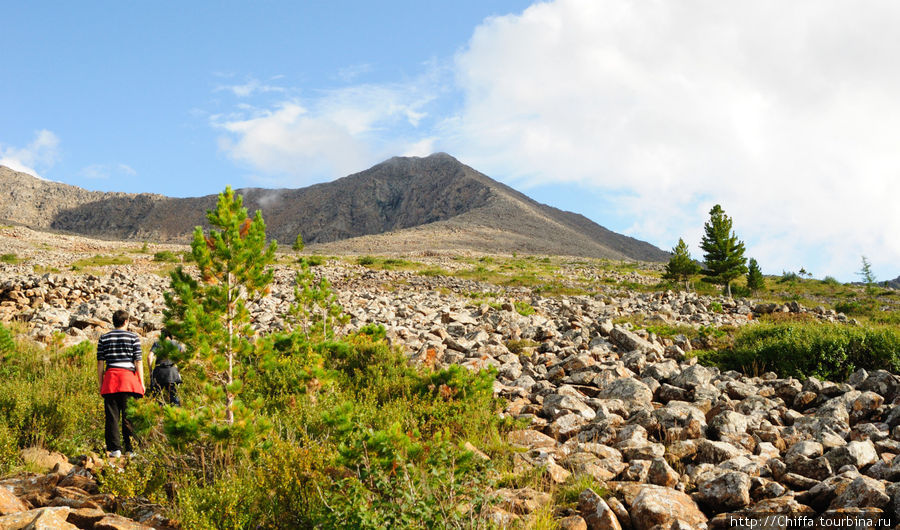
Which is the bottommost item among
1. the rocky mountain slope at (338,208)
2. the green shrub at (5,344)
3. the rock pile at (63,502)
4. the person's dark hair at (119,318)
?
the rock pile at (63,502)

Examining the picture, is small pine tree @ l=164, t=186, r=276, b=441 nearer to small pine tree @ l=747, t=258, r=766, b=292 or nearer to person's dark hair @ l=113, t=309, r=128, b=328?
person's dark hair @ l=113, t=309, r=128, b=328

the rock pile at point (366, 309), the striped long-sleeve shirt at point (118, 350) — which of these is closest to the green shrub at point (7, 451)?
the striped long-sleeve shirt at point (118, 350)

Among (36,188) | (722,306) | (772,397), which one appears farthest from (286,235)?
(772,397)

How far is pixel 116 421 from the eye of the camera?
663 centimetres

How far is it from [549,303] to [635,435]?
1259 centimetres

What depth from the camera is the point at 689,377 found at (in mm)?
7770

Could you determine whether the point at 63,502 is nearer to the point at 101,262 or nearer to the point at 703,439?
the point at 703,439

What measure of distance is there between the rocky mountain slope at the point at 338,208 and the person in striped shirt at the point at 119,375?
87009 millimetres

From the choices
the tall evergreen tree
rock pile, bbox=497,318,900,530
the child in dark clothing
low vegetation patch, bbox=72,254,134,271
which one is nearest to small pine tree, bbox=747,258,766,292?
the tall evergreen tree

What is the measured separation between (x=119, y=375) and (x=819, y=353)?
1138 centimetres

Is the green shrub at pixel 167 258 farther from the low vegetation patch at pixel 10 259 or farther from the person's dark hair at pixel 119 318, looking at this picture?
the person's dark hair at pixel 119 318

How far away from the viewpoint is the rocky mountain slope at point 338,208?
109 meters

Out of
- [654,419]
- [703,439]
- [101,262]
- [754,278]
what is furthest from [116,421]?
[754,278]

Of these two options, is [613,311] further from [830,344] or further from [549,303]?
[830,344]
